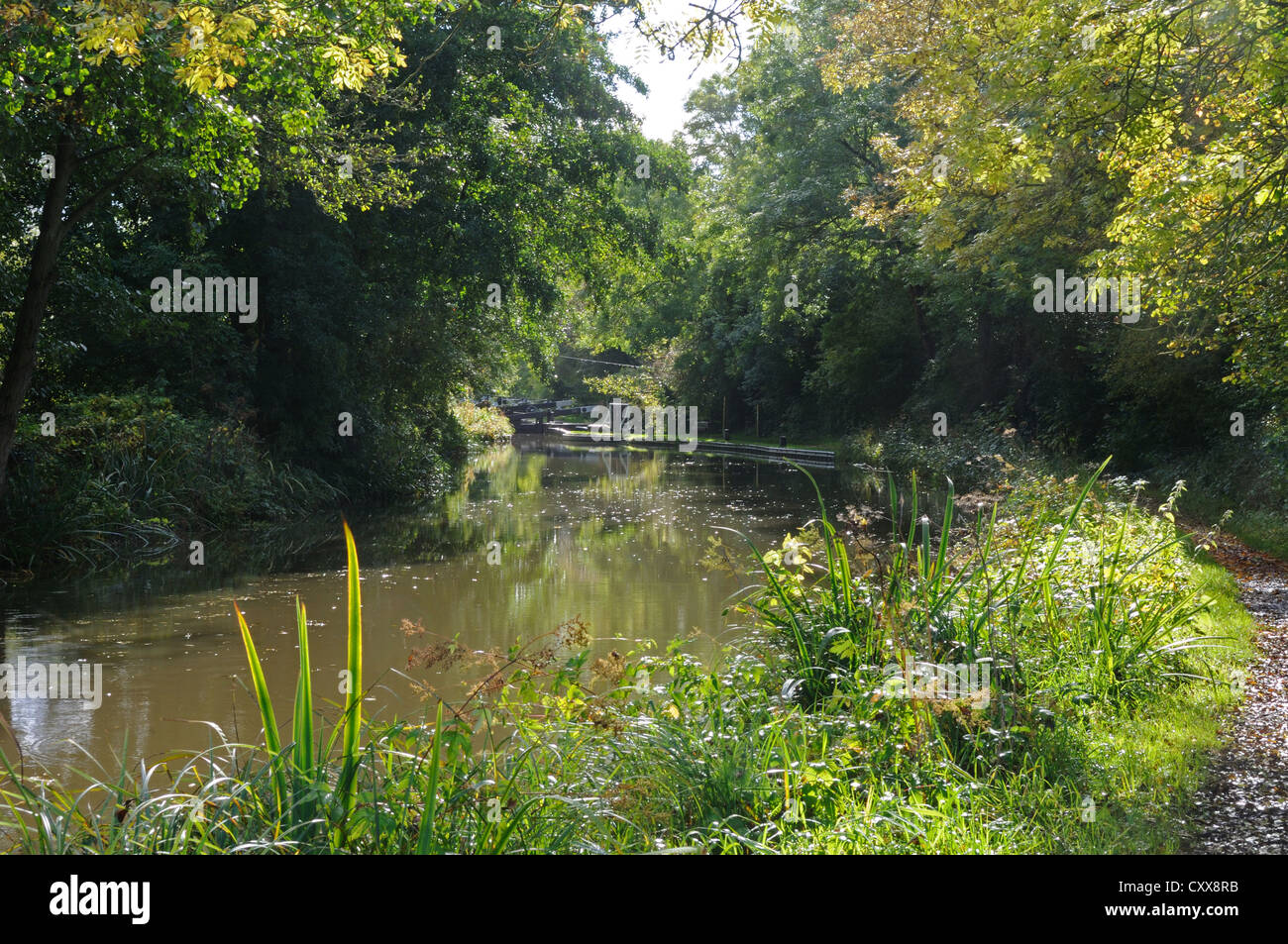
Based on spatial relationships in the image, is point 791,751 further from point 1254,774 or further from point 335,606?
point 335,606

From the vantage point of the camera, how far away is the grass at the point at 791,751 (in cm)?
301

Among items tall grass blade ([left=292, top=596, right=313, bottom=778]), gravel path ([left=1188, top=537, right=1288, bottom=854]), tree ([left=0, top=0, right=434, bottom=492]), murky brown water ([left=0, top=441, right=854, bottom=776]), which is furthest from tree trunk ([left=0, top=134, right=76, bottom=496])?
gravel path ([left=1188, top=537, right=1288, bottom=854])

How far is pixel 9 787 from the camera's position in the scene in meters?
4.73

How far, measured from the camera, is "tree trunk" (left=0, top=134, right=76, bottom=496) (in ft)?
29.3

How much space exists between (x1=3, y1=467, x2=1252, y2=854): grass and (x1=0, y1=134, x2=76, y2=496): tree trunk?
18.5 ft

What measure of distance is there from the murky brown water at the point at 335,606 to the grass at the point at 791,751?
0.56 meters

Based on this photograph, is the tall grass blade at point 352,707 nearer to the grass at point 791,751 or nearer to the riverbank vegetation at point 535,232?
the grass at point 791,751

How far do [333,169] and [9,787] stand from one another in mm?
8570

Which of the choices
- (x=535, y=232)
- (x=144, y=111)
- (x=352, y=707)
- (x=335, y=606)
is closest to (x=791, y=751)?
(x=352, y=707)

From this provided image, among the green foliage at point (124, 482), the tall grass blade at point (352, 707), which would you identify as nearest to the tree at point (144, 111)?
the green foliage at point (124, 482)

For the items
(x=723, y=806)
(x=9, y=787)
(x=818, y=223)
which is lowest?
(x=9, y=787)

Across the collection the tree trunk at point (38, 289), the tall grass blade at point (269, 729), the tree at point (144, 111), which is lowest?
the tall grass blade at point (269, 729)
